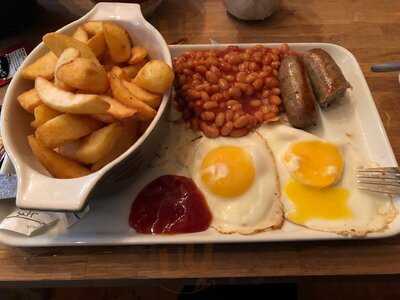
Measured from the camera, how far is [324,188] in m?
1.21

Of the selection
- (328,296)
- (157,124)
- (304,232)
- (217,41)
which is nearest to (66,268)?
(157,124)

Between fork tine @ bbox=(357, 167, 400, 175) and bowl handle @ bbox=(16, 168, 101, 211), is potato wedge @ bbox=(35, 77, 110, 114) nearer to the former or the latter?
bowl handle @ bbox=(16, 168, 101, 211)

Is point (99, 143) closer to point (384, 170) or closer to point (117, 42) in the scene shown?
point (117, 42)

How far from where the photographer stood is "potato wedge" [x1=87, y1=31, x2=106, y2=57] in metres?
1.20

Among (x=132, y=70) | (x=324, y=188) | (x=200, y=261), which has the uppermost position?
(x=132, y=70)

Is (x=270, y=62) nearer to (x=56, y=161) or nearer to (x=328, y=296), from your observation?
(x=56, y=161)

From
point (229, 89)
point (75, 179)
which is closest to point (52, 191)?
point (75, 179)

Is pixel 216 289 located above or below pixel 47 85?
below

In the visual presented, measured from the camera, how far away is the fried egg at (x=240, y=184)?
Result: 1160mm

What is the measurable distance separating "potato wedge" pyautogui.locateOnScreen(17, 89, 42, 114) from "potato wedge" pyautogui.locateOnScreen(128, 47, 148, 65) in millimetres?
301

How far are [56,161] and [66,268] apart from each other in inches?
12.1

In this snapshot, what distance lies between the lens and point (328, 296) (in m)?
1.91

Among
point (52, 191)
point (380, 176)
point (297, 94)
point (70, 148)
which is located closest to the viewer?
point (52, 191)

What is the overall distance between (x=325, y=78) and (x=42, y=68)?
2.85 ft
